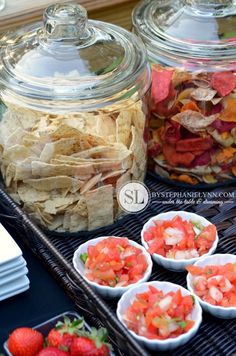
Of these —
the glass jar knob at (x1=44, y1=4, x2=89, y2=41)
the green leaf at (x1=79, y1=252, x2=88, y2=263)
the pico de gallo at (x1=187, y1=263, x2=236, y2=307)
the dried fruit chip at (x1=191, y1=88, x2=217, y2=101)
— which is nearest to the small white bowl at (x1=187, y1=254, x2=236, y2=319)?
the pico de gallo at (x1=187, y1=263, x2=236, y2=307)

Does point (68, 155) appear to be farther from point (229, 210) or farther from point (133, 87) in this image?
point (229, 210)

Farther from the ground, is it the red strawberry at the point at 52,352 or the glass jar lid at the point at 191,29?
the glass jar lid at the point at 191,29

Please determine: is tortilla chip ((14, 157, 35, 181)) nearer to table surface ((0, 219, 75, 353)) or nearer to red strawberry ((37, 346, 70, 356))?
table surface ((0, 219, 75, 353))

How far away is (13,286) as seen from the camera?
3.15 ft

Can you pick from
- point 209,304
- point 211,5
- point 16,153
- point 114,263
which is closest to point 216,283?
point 209,304

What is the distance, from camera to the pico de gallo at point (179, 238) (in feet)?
3.23

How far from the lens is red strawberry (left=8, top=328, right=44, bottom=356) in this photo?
849 millimetres

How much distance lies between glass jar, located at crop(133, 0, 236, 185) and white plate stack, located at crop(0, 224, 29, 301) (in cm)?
33

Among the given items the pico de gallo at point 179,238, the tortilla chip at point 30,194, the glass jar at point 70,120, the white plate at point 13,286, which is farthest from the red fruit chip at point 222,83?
the white plate at point 13,286

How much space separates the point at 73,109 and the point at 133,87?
103mm

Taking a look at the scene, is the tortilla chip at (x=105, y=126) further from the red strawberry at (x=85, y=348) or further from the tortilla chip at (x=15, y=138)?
the red strawberry at (x=85, y=348)

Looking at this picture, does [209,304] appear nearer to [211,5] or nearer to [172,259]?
[172,259]

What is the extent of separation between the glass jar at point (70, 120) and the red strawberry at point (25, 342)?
214mm

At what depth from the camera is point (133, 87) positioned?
103 centimetres
